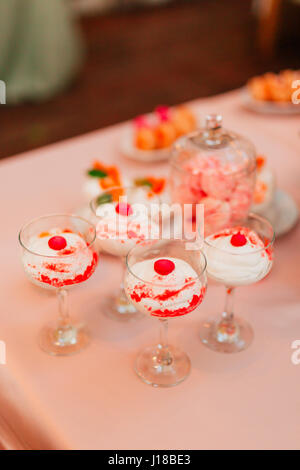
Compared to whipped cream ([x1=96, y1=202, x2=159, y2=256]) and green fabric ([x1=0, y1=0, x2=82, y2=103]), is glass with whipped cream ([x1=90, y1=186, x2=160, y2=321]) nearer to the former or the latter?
whipped cream ([x1=96, y1=202, x2=159, y2=256])

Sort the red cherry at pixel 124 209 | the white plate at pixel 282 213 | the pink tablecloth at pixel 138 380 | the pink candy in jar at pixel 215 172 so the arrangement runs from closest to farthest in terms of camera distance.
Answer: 1. the pink tablecloth at pixel 138 380
2. the red cherry at pixel 124 209
3. the pink candy in jar at pixel 215 172
4. the white plate at pixel 282 213

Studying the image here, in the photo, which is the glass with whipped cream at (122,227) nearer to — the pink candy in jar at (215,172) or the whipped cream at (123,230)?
the whipped cream at (123,230)

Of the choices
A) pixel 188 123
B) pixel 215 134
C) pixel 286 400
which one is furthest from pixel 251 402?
pixel 188 123

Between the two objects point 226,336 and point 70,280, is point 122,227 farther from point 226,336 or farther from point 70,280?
point 226,336

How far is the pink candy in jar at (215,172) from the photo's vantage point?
124 centimetres

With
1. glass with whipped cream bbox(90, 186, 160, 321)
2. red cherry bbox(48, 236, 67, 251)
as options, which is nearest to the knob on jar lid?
glass with whipped cream bbox(90, 186, 160, 321)

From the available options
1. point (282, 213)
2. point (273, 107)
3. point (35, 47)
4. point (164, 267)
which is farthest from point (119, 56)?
point (164, 267)

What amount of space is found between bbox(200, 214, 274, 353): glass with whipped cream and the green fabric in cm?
301

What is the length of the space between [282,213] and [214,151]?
249 mm

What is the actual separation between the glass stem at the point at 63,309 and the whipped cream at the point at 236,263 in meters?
0.28

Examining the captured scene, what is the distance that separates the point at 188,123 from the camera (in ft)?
5.98

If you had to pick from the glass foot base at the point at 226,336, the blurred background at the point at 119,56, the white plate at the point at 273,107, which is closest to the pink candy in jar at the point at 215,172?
the glass foot base at the point at 226,336

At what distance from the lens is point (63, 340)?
1.07 m
